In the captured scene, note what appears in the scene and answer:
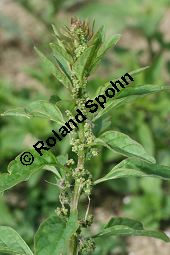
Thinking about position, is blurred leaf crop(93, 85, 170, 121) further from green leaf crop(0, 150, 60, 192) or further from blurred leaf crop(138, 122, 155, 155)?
blurred leaf crop(138, 122, 155, 155)

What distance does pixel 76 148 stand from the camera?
2.33 meters

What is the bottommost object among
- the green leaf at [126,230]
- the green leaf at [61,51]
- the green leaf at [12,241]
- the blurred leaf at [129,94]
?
the green leaf at [126,230]

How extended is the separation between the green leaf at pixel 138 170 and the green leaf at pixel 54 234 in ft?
0.70

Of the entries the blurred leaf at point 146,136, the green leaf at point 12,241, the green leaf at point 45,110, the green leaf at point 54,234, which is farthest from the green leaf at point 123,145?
the blurred leaf at point 146,136

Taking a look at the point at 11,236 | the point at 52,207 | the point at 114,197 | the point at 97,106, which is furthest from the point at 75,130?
the point at 114,197

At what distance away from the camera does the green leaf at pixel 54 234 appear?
2.15m

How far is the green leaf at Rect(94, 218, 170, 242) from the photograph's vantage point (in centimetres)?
237

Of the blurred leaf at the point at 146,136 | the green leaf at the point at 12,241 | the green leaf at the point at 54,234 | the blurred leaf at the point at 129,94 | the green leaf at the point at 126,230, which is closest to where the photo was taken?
the green leaf at the point at 54,234

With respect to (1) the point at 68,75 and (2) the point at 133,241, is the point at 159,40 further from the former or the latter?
(1) the point at 68,75

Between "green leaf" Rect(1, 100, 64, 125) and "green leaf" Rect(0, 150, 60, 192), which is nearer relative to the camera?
"green leaf" Rect(0, 150, 60, 192)

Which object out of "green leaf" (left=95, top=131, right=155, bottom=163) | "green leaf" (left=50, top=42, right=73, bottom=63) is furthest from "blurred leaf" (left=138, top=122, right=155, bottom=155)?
"green leaf" (left=50, top=42, right=73, bottom=63)

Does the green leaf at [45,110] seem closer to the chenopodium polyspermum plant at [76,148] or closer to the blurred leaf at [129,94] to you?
the chenopodium polyspermum plant at [76,148]

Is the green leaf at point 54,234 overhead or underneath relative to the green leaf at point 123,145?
underneath

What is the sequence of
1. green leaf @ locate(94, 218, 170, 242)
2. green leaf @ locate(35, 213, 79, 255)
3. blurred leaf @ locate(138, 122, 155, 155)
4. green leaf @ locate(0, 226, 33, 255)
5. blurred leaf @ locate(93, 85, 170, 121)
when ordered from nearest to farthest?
green leaf @ locate(35, 213, 79, 255)
blurred leaf @ locate(93, 85, 170, 121)
green leaf @ locate(94, 218, 170, 242)
green leaf @ locate(0, 226, 33, 255)
blurred leaf @ locate(138, 122, 155, 155)
